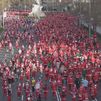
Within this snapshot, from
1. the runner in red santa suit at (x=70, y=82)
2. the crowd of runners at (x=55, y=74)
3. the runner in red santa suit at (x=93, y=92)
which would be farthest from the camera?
the runner in red santa suit at (x=70, y=82)

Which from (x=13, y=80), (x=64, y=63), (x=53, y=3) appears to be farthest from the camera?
(x=53, y=3)

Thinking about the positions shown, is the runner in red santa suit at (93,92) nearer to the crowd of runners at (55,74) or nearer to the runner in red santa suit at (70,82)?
the crowd of runners at (55,74)

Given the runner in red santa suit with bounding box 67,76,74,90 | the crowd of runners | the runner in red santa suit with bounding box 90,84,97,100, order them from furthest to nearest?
the runner in red santa suit with bounding box 67,76,74,90 < the crowd of runners < the runner in red santa suit with bounding box 90,84,97,100

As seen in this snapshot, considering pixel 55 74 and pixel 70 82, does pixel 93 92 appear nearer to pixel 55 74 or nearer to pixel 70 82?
pixel 70 82

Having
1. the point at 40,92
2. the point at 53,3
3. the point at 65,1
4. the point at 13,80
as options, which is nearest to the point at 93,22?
the point at 13,80

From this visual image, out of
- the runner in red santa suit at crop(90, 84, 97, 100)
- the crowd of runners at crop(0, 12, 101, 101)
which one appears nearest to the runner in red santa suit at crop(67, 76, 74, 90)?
the crowd of runners at crop(0, 12, 101, 101)

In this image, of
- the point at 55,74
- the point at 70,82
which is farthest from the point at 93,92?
the point at 55,74

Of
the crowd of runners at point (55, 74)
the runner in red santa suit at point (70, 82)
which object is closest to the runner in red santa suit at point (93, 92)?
the crowd of runners at point (55, 74)

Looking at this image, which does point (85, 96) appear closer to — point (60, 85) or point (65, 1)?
point (60, 85)

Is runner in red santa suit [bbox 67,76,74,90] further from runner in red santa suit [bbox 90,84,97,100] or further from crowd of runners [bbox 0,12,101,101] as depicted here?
runner in red santa suit [bbox 90,84,97,100]

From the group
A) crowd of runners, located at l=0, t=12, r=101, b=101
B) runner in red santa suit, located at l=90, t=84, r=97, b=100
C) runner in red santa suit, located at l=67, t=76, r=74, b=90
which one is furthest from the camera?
runner in red santa suit, located at l=67, t=76, r=74, b=90

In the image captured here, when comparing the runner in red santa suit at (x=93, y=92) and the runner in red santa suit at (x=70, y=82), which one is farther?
the runner in red santa suit at (x=70, y=82)
